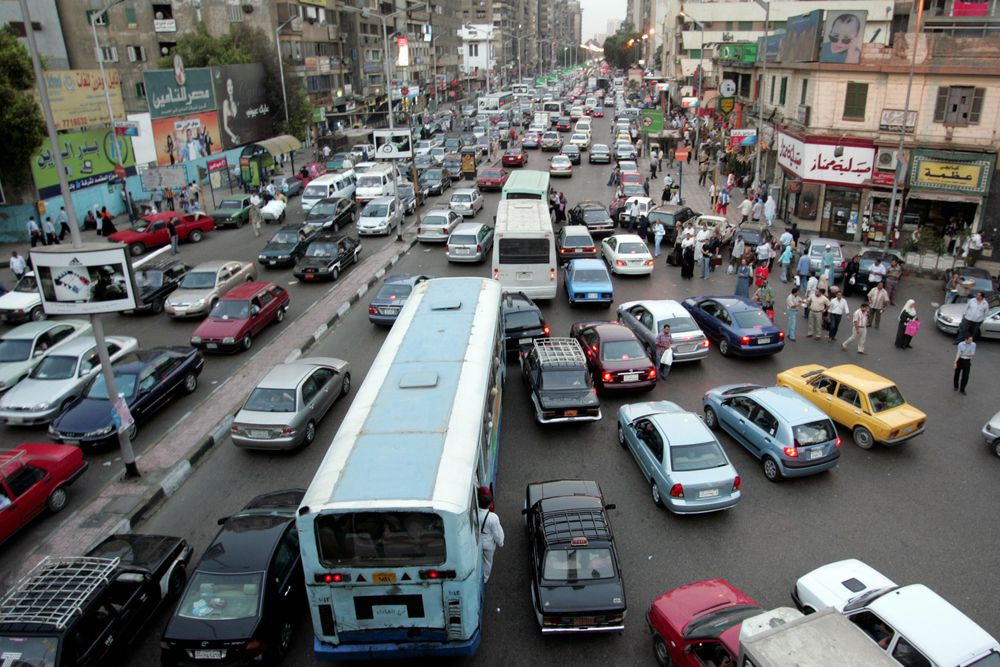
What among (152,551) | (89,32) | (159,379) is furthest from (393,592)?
(89,32)

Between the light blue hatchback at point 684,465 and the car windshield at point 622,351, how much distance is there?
3294 mm

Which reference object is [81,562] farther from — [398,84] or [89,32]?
[398,84]

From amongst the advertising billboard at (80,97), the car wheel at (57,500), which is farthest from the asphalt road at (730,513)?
the advertising billboard at (80,97)

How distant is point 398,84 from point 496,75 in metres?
62.9

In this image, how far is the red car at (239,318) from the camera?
19688 mm

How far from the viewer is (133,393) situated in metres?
15.8

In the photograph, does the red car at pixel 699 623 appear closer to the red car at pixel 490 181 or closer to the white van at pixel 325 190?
the white van at pixel 325 190

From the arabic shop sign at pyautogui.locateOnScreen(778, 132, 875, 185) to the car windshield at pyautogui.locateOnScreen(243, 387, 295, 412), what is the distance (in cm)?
2704

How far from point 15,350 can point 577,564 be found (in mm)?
16120

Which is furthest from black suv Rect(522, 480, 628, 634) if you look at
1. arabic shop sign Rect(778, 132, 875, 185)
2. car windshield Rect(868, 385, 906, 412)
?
arabic shop sign Rect(778, 132, 875, 185)

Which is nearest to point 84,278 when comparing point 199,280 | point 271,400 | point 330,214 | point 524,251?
point 271,400

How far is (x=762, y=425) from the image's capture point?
1376 cm

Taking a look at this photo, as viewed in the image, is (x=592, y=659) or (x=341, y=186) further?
(x=341, y=186)

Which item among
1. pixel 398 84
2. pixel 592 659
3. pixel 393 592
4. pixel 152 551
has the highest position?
pixel 398 84
